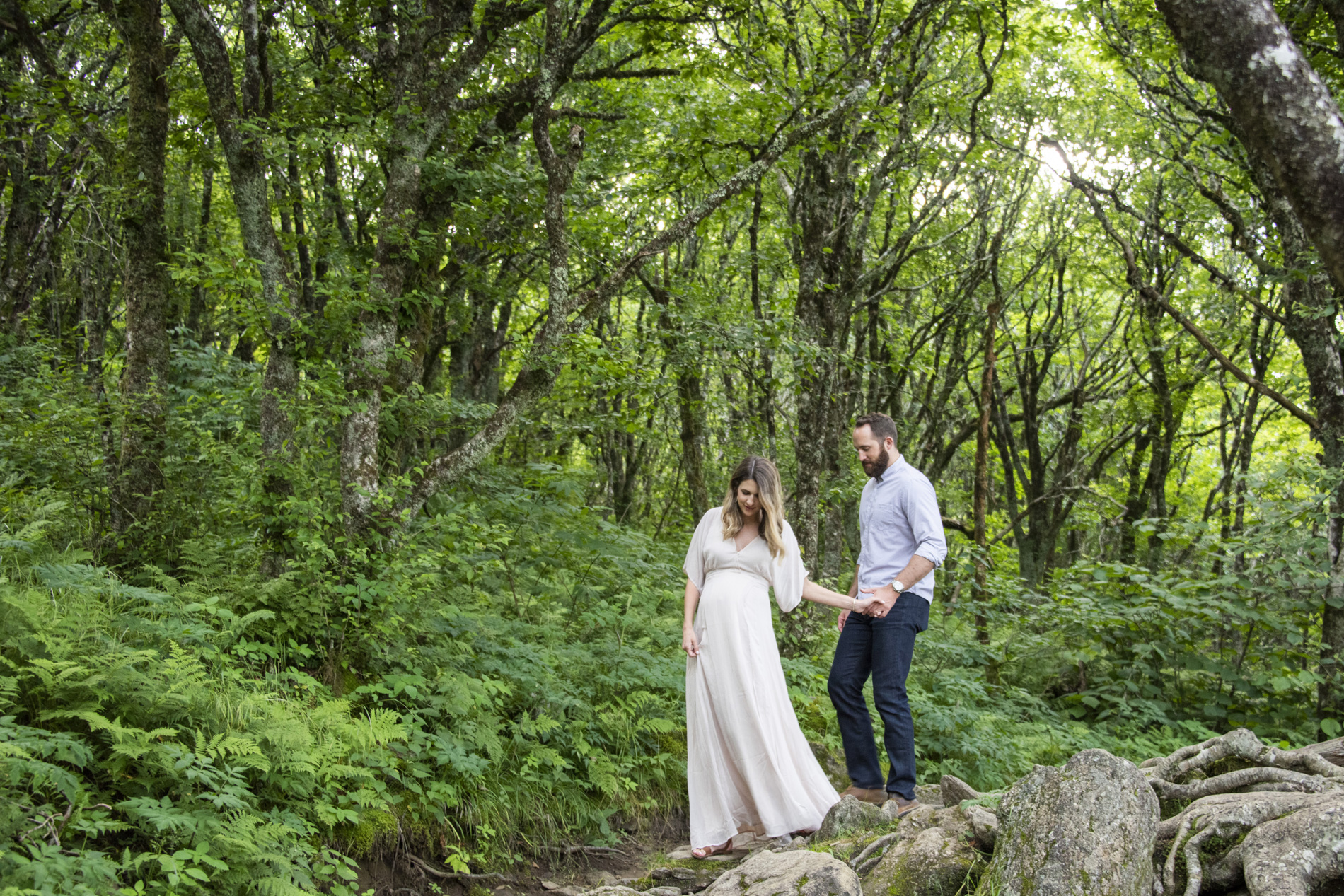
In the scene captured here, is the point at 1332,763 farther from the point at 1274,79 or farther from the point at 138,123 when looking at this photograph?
the point at 138,123

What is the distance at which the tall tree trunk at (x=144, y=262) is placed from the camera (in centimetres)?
644

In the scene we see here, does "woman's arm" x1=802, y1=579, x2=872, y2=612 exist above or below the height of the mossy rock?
above

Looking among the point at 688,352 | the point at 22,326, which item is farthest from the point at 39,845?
the point at 22,326

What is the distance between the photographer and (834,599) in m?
5.15

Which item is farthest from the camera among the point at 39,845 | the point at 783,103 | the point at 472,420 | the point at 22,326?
the point at 22,326

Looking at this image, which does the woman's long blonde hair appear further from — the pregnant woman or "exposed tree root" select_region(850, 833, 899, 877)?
"exposed tree root" select_region(850, 833, 899, 877)

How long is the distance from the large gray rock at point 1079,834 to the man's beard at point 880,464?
2379mm

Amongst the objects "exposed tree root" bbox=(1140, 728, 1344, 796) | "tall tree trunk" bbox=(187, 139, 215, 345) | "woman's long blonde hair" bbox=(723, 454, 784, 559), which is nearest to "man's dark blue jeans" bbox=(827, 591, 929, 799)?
"woman's long blonde hair" bbox=(723, 454, 784, 559)

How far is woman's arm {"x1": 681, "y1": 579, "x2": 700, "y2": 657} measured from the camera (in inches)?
196

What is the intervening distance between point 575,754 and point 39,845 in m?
3.35

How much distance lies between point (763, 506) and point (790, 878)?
2.22m

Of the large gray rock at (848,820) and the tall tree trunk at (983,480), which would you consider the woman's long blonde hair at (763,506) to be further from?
the tall tree trunk at (983,480)

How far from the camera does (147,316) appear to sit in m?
6.76

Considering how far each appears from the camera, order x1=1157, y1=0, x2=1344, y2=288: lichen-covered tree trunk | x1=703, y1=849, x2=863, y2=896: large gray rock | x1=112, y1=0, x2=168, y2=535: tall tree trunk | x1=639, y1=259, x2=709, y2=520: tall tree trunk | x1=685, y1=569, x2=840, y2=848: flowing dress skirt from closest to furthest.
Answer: x1=1157, y1=0, x2=1344, y2=288: lichen-covered tree trunk → x1=703, y1=849, x2=863, y2=896: large gray rock → x1=685, y1=569, x2=840, y2=848: flowing dress skirt → x1=112, y1=0, x2=168, y2=535: tall tree trunk → x1=639, y1=259, x2=709, y2=520: tall tree trunk
